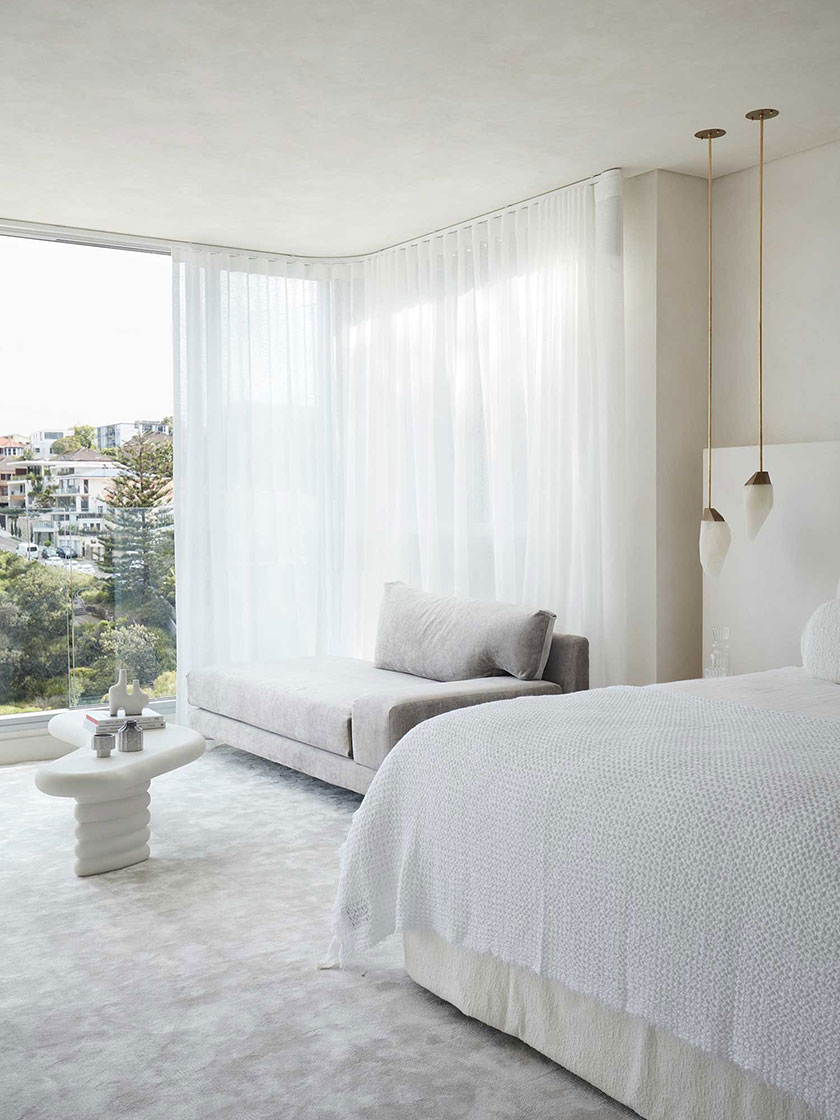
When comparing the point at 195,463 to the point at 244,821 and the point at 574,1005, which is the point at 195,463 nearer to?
the point at 244,821

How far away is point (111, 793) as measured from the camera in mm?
3486

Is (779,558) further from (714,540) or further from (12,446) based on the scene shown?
(12,446)

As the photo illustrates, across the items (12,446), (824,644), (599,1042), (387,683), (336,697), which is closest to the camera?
(599,1042)

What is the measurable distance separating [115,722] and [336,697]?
2.94 feet

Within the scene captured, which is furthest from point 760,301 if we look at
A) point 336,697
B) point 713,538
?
point 336,697

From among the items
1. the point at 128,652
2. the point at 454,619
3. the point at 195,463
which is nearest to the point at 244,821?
the point at 454,619

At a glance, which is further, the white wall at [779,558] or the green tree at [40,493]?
the green tree at [40,493]

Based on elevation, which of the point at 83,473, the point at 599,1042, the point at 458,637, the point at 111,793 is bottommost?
the point at 599,1042

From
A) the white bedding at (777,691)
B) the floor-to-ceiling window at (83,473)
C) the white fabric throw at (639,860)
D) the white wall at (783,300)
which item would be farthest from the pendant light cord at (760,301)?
the floor-to-ceiling window at (83,473)

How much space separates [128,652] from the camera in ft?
18.7

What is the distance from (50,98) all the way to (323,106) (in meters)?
0.93

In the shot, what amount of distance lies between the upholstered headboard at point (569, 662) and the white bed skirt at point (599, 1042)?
76.4 inches

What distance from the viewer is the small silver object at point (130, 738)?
3678 mm

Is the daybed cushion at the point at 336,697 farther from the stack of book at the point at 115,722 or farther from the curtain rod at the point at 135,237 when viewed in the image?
the curtain rod at the point at 135,237
